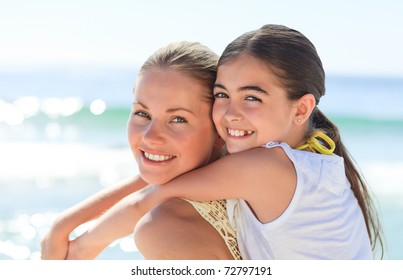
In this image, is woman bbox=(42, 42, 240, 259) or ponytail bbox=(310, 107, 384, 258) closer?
woman bbox=(42, 42, 240, 259)

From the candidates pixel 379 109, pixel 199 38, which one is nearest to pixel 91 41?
pixel 199 38

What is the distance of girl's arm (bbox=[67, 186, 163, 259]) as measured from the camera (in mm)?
2408

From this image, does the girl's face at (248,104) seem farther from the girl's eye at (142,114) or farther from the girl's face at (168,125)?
the girl's eye at (142,114)

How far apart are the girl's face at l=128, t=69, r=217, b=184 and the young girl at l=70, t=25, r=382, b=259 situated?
7 centimetres

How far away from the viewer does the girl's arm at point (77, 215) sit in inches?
103

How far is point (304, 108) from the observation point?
2.40 meters

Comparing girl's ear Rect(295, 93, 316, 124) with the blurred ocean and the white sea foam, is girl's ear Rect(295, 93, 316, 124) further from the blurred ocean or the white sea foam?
the white sea foam

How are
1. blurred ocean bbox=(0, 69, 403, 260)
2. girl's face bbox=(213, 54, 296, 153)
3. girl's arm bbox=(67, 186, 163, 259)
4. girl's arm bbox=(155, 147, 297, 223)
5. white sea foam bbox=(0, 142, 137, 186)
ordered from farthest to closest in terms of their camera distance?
white sea foam bbox=(0, 142, 137, 186), blurred ocean bbox=(0, 69, 403, 260), girl's arm bbox=(67, 186, 163, 259), girl's face bbox=(213, 54, 296, 153), girl's arm bbox=(155, 147, 297, 223)

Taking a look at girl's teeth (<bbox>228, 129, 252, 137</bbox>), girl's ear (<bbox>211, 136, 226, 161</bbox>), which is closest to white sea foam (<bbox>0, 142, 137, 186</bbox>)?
girl's ear (<bbox>211, 136, 226, 161</bbox>)

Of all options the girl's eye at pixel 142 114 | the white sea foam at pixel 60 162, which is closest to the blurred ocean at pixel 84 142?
the white sea foam at pixel 60 162

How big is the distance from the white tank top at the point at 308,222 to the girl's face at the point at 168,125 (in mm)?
243
